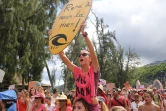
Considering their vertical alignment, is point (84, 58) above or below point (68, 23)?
below

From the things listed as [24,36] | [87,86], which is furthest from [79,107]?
A: [24,36]

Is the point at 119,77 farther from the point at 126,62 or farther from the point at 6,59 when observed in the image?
the point at 6,59

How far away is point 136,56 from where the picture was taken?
49281 mm

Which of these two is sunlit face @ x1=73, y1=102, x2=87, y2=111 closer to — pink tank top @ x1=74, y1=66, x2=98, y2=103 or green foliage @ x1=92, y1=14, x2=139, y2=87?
pink tank top @ x1=74, y1=66, x2=98, y2=103

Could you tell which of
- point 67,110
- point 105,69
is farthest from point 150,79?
point 67,110

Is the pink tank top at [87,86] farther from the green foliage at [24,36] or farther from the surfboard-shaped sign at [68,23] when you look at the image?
the green foliage at [24,36]

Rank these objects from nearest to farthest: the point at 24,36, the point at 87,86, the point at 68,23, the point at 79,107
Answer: the point at 79,107, the point at 87,86, the point at 68,23, the point at 24,36

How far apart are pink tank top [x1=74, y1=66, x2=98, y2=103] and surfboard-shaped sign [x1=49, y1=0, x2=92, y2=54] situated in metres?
0.53

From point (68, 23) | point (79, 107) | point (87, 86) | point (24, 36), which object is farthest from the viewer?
point (24, 36)

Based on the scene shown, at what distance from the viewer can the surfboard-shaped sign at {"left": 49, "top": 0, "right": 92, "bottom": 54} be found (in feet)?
14.2

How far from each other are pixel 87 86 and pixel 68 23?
96 centimetres

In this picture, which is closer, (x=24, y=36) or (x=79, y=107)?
(x=79, y=107)

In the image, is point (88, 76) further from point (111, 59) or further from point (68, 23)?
point (111, 59)

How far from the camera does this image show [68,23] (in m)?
4.46
